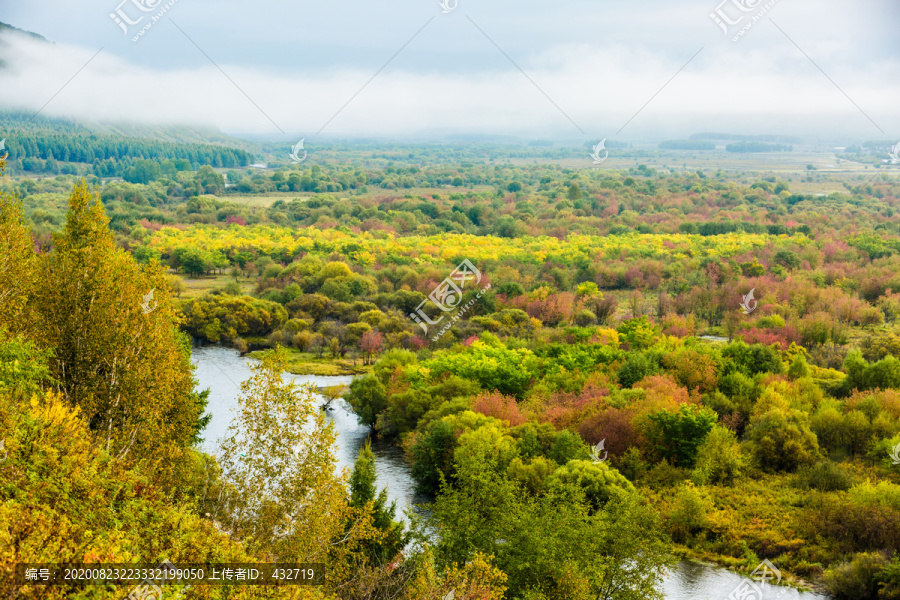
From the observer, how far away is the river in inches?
1083

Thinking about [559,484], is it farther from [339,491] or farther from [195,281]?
[195,281]

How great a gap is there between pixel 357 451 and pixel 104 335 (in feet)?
73.7

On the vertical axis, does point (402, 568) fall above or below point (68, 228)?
below

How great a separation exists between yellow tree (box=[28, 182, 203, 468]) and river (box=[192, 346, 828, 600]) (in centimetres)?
337

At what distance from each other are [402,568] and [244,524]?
24.8ft

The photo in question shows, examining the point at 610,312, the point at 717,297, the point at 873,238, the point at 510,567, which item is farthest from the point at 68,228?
the point at 873,238

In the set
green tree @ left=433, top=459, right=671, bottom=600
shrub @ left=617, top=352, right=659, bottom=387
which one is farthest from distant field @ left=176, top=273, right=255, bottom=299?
green tree @ left=433, top=459, right=671, bottom=600

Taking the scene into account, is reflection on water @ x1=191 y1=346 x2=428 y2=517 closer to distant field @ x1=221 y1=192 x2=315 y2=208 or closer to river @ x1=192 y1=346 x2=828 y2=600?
river @ x1=192 y1=346 x2=828 y2=600

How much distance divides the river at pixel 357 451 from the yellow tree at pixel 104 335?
3.37 metres

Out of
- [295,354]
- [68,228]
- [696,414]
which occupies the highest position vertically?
[68,228]

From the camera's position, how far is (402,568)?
2286 cm

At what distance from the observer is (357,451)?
133ft

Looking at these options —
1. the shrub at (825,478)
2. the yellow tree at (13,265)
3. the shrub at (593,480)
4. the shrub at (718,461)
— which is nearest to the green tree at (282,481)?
the yellow tree at (13,265)

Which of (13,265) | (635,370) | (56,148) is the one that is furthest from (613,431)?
(56,148)
